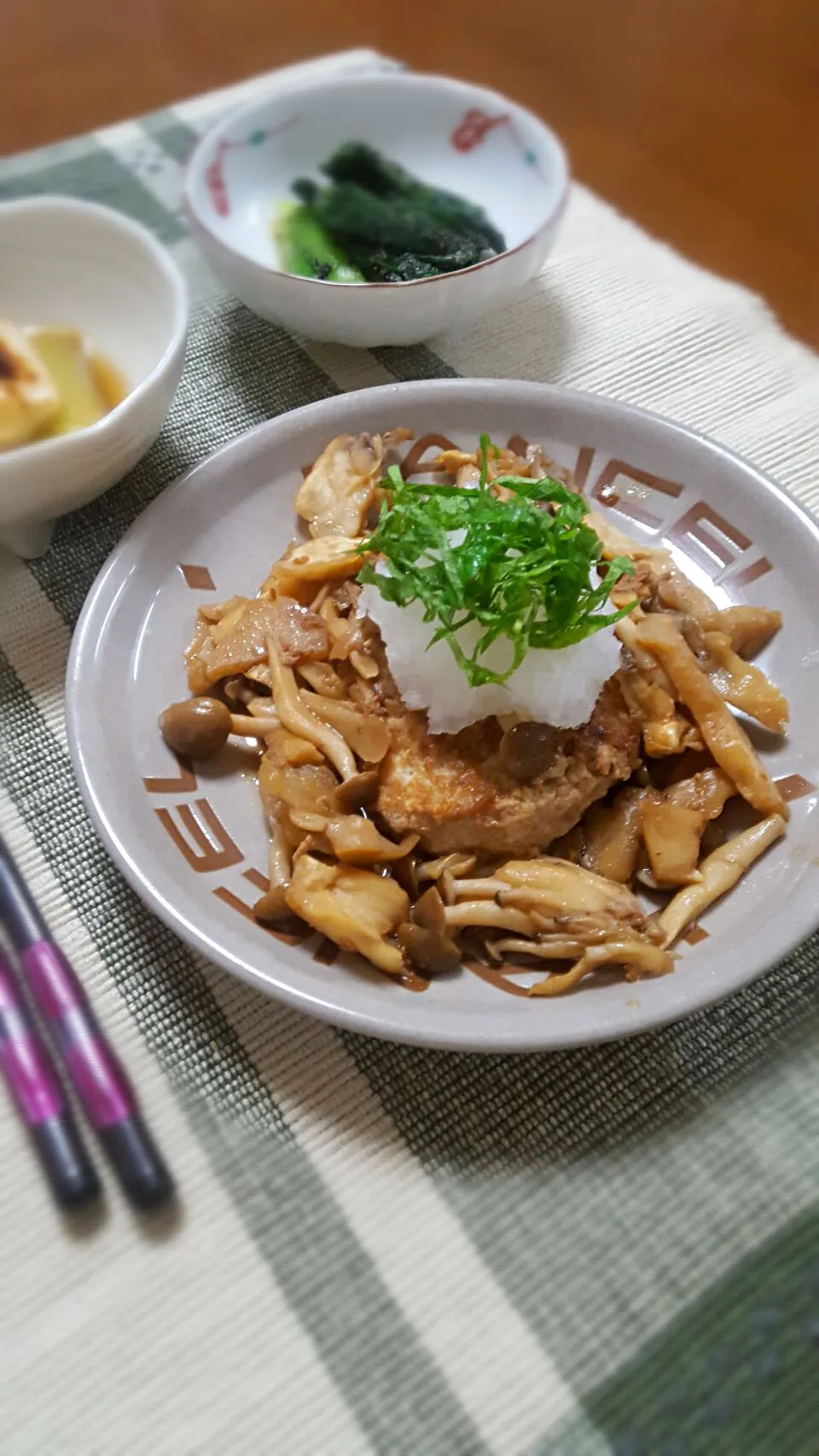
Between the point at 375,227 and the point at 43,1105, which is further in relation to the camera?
the point at 375,227

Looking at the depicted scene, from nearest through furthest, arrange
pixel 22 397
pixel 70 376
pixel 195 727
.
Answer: pixel 195 727 → pixel 22 397 → pixel 70 376

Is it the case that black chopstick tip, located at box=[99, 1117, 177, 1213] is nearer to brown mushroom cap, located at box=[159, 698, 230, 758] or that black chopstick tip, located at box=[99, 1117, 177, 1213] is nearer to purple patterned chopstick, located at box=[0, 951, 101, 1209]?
purple patterned chopstick, located at box=[0, 951, 101, 1209]

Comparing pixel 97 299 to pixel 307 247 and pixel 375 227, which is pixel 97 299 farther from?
Answer: pixel 375 227

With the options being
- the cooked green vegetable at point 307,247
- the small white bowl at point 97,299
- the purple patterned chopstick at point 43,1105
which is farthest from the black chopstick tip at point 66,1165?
the cooked green vegetable at point 307,247

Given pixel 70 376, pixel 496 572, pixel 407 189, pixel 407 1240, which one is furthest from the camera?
pixel 407 189

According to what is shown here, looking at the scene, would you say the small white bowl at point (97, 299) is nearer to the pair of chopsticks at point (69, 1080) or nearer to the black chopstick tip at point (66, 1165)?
the pair of chopsticks at point (69, 1080)

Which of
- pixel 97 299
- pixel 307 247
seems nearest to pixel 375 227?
pixel 307 247

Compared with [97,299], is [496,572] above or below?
above

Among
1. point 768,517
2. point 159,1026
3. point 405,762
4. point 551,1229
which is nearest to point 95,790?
point 159,1026
